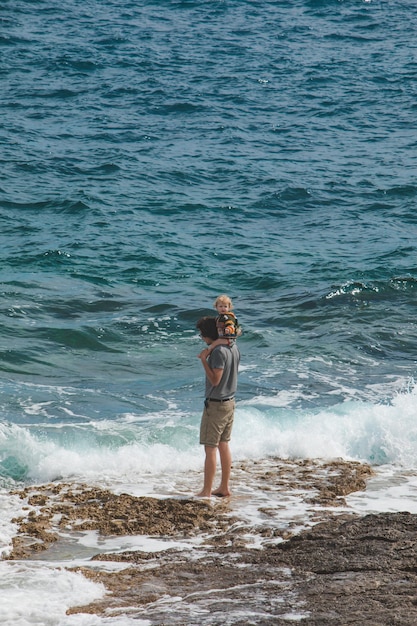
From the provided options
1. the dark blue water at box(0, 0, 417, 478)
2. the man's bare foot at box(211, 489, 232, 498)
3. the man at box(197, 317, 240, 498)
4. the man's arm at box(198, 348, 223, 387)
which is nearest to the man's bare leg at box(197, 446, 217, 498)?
the man at box(197, 317, 240, 498)

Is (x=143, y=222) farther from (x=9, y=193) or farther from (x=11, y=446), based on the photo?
(x=11, y=446)

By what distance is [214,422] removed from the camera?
8188 millimetres

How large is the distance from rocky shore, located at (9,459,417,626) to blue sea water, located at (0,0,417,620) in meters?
1.16

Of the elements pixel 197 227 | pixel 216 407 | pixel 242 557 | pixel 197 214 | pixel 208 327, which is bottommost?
pixel 197 227

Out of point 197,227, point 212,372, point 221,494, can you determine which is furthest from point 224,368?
point 197,227

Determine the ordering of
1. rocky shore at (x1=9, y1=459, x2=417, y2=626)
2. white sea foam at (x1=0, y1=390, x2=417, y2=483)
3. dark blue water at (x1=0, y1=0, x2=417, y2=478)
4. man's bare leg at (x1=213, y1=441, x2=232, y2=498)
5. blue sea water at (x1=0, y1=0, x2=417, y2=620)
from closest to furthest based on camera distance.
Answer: rocky shore at (x1=9, y1=459, x2=417, y2=626), man's bare leg at (x1=213, y1=441, x2=232, y2=498), white sea foam at (x1=0, y1=390, x2=417, y2=483), blue sea water at (x1=0, y1=0, x2=417, y2=620), dark blue water at (x1=0, y1=0, x2=417, y2=478)

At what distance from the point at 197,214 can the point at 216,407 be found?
14709 mm

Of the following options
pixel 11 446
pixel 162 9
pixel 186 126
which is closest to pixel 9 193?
pixel 186 126

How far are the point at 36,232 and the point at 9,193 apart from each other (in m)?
2.86

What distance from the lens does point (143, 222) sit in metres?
21.6

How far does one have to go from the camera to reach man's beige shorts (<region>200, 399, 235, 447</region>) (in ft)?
26.9

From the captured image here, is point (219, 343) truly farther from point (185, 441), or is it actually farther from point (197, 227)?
point (197, 227)

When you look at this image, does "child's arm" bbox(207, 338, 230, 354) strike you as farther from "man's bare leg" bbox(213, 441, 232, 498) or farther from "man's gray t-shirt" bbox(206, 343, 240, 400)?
"man's bare leg" bbox(213, 441, 232, 498)

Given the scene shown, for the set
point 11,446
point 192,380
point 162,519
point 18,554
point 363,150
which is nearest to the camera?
point 18,554
